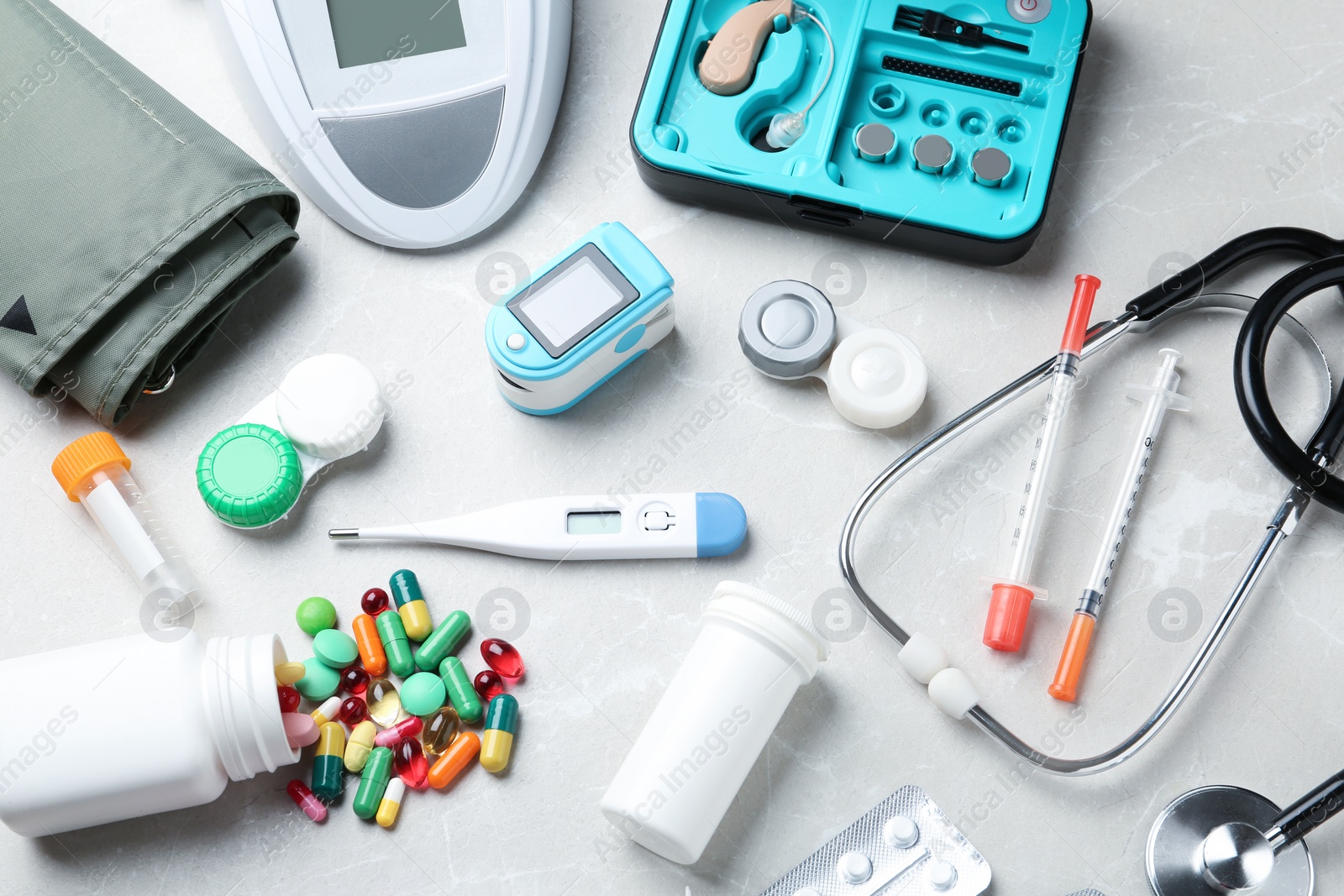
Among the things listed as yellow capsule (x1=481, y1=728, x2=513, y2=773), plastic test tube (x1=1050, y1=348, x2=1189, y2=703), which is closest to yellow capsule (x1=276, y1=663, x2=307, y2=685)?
yellow capsule (x1=481, y1=728, x2=513, y2=773)

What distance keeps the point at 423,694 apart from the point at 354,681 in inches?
3.5

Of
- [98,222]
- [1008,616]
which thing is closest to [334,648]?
[98,222]

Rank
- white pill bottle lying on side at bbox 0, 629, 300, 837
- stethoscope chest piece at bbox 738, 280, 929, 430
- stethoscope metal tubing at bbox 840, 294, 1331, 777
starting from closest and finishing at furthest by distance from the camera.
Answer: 1. white pill bottle lying on side at bbox 0, 629, 300, 837
2. stethoscope metal tubing at bbox 840, 294, 1331, 777
3. stethoscope chest piece at bbox 738, 280, 929, 430

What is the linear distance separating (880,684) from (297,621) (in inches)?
27.9

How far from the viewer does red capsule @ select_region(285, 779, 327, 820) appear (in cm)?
119

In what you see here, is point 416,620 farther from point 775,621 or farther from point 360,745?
point 775,621

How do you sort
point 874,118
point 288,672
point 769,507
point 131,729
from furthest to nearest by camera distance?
point 874,118
point 769,507
point 288,672
point 131,729

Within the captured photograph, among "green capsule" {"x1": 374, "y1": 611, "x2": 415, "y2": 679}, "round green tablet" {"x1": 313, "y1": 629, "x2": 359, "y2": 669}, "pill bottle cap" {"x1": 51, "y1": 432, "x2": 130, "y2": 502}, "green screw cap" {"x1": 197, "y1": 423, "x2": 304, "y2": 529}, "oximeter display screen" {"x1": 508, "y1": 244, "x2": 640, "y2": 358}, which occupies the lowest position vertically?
"green capsule" {"x1": 374, "y1": 611, "x2": 415, "y2": 679}

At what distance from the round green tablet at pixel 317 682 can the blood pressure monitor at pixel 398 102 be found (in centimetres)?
55

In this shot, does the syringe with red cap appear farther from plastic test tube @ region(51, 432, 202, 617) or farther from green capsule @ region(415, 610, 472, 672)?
plastic test tube @ region(51, 432, 202, 617)

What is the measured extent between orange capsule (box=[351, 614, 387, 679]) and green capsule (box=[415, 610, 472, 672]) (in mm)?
42

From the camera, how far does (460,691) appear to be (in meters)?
1.22

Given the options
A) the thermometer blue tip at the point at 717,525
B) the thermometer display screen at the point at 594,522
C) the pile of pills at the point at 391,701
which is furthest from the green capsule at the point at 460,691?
the thermometer blue tip at the point at 717,525

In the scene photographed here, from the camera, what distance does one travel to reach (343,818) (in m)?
1.20
